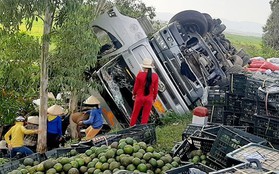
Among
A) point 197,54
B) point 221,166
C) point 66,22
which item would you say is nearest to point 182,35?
point 197,54

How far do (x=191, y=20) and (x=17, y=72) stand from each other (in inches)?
208

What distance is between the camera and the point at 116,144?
5824mm

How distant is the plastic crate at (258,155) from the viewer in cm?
448

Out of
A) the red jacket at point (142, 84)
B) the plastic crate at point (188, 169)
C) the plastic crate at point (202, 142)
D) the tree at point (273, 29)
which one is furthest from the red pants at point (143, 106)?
the tree at point (273, 29)

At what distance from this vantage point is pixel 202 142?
5957mm

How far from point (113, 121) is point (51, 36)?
2538mm

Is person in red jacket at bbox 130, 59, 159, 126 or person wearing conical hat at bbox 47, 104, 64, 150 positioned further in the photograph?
person in red jacket at bbox 130, 59, 159, 126

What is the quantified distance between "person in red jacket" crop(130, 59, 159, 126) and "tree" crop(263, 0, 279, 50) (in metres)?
22.5

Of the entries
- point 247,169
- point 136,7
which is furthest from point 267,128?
point 136,7

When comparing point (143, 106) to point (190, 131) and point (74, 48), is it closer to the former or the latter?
point (74, 48)

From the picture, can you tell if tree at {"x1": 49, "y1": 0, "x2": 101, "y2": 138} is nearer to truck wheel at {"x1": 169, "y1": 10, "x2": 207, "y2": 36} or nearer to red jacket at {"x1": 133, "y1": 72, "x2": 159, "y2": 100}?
red jacket at {"x1": 133, "y1": 72, "x2": 159, "y2": 100}

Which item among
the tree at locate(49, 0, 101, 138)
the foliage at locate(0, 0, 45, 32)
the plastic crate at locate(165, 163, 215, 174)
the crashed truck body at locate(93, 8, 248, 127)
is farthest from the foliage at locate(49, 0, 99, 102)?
the plastic crate at locate(165, 163, 215, 174)

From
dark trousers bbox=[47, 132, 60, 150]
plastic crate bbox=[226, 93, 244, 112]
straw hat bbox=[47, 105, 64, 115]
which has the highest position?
plastic crate bbox=[226, 93, 244, 112]

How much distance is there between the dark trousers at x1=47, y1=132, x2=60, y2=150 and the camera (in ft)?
27.4
